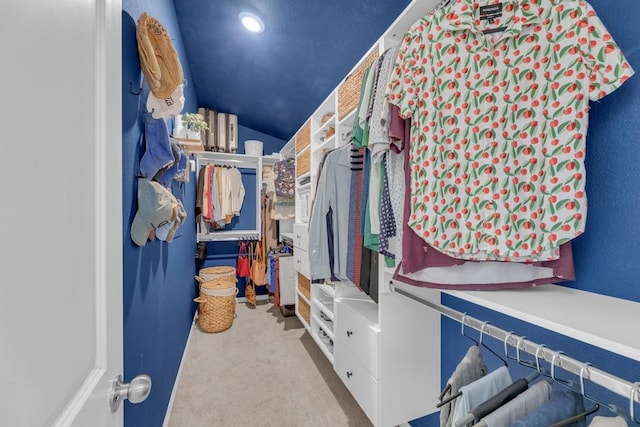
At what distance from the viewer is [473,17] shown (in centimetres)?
82

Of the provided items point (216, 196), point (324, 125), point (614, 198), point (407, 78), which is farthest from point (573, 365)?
point (216, 196)

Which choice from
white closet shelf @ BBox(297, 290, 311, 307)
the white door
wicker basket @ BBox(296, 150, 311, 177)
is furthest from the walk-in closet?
white closet shelf @ BBox(297, 290, 311, 307)

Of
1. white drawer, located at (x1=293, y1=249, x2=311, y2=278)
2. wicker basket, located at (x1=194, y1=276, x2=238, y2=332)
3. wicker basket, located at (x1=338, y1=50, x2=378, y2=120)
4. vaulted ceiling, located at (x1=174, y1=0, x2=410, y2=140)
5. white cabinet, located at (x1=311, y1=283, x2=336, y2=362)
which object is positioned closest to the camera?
wicker basket, located at (x1=338, y1=50, x2=378, y2=120)

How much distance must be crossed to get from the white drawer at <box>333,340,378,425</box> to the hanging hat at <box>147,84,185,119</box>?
154cm

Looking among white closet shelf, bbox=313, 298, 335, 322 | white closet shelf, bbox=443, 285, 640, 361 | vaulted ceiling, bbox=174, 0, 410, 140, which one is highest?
vaulted ceiling, bbox=174, 0, 410, 140

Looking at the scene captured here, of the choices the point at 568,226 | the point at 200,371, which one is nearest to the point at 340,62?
the point at 568,226

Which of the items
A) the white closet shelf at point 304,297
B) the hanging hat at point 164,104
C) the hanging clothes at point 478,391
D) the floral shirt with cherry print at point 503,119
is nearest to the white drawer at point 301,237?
the white closet shelf at point 304,297

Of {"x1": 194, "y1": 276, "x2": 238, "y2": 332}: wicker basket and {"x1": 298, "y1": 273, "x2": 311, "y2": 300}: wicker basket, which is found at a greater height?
{"x1": 298, "y1": 273, "x2": 311, "y2": 300}: wicker basket

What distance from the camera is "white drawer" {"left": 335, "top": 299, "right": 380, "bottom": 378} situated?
1291mm

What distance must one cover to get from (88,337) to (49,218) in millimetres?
250

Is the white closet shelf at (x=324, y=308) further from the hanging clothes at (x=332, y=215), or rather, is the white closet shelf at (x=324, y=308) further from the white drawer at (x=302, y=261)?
the hanging clothes at (x=332, y=215)

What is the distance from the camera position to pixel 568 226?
0.70m

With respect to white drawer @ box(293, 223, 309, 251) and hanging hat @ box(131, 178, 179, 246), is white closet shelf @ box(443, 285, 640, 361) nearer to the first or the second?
hanging hat @ box(131, 178, 179, 246)

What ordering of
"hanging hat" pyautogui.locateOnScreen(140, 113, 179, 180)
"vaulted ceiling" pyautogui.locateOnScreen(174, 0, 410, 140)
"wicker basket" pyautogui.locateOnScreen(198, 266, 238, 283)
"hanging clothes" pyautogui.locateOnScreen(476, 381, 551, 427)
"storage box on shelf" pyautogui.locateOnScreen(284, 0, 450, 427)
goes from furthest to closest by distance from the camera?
"wicker basket" pyautogui.locateOnScreen(198, 266, 238, 283) < "vaulted ceiling" pyautogui.locateOnScreen(174, 0, 410, 140) < "storage box on shelf" pyautogui.locateOnScreen(284, 0, 450, 427) < "hanging hat" pyautogui.locateOnScreen(140, 113, 179, 180) < "hanging clothes" pyautogui.locateOnScreen(476, 381, 551, 427)
